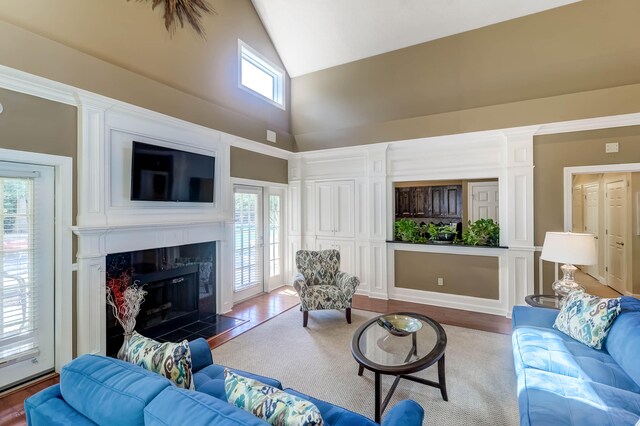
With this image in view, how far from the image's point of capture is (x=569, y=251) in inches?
121

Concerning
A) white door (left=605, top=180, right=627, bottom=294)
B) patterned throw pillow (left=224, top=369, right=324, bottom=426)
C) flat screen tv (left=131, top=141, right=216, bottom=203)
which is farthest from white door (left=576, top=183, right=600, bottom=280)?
flat screen tv (left=131, top=141, right=216, bottom=203)

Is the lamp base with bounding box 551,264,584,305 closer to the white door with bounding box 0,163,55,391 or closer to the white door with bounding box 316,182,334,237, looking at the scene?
the white door with bounding box 316,182,334,237

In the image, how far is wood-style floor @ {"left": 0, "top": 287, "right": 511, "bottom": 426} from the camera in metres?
3.68

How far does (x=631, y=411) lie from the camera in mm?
1631

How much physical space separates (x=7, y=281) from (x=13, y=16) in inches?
89.1

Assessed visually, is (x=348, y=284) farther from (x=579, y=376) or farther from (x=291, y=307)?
(x=579, y=376)

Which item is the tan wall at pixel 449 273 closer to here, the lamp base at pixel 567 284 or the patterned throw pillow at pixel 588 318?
the lamp base at pixel 567 284

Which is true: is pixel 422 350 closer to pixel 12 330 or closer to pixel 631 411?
pixel 631 411

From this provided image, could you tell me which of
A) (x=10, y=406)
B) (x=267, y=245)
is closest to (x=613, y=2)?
(x=267, y=245)

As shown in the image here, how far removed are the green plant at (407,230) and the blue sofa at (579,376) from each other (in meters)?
2.51

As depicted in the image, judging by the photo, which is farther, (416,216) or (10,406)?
(416,216)

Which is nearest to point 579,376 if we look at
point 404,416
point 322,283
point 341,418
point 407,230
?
point 404,416

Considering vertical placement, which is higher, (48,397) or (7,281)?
(7,281)

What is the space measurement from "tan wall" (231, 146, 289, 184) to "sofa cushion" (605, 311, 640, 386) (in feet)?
15.2
